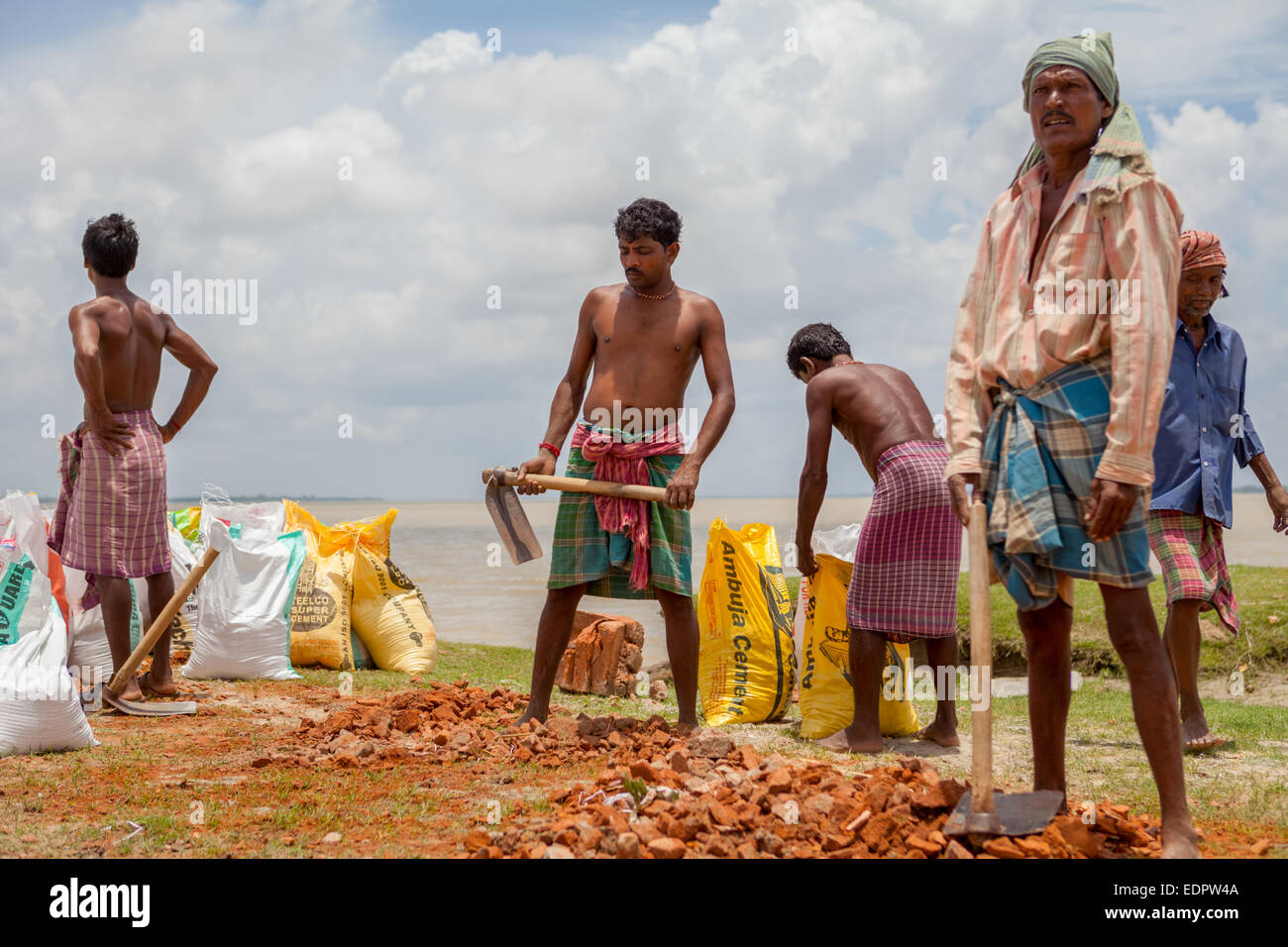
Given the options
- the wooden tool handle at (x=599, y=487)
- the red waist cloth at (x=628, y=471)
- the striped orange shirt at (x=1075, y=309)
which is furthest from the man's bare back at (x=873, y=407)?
the striped orange shirt at (x=1075, y=309)

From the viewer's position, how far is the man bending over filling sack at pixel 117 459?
215 inches

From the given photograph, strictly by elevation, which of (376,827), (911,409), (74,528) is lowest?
(376,827)

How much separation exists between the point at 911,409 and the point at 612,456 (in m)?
1.35

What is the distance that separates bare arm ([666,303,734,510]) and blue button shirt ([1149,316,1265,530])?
5.91 feet

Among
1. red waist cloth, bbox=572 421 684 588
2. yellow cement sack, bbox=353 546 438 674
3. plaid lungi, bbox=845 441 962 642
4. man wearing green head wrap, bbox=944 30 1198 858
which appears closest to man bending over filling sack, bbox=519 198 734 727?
red waist cloth, bbox=572 421 684 588

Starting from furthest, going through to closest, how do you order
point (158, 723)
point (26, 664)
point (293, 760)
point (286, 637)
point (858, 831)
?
point (286, 637) < point (158, 723) < point (26, 664) < point (293, 760) < point (858, 831)

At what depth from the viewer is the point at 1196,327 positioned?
478 centimetres

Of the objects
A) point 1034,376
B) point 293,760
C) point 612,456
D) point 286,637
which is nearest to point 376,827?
point 293,760

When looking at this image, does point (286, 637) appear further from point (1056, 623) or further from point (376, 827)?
point (1056, 623)

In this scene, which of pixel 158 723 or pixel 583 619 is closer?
pixel 158 723

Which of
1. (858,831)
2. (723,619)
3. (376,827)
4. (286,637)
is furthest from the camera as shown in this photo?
(286,637)

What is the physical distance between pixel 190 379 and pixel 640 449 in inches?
112

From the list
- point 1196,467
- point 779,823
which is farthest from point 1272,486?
point 779,823

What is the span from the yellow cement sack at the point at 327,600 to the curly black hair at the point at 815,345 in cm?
334
